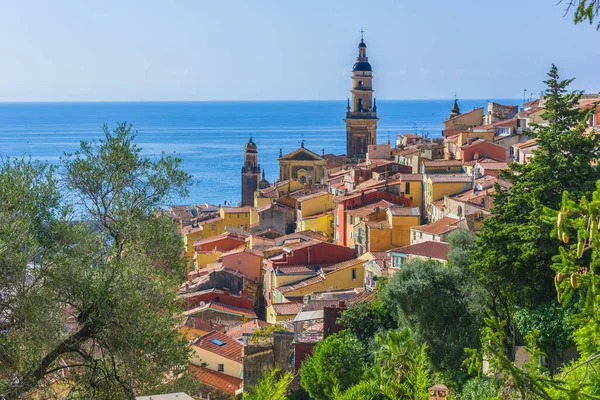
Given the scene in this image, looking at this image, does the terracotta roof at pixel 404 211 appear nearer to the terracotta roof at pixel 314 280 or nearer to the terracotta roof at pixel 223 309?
the terracotta roof at pixel 314 280

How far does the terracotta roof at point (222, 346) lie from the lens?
2409cm

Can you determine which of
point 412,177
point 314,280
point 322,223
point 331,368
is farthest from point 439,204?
point 331,368

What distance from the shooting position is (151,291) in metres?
10.0

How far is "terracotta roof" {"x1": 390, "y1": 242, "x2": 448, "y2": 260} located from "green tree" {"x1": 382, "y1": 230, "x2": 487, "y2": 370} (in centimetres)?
645

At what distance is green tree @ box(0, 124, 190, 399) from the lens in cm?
883

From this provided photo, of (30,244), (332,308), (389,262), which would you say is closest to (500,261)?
(332,308)

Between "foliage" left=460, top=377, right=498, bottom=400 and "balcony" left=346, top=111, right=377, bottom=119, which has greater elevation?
"balcony" left=346, top=111, right=377, bottom=119

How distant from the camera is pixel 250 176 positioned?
214ft

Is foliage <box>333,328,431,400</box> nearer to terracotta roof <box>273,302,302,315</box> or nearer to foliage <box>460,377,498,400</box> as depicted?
foliage <box>460,377,498,400</box>

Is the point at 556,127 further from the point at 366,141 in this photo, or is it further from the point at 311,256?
the point at 366,141

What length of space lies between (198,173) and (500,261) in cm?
9138

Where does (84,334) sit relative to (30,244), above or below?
below

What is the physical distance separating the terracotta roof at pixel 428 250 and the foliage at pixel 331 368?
8329 mm

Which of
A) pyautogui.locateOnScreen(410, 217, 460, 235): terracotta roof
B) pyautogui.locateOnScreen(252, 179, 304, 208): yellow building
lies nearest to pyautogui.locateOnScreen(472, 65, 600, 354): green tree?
pyautogui.locateOnScreen(410, 217, 460, 235): terracotta roof
